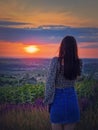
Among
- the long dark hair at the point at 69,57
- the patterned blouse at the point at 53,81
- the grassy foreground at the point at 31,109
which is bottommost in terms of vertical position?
the grassy foreground at the point at 31,109

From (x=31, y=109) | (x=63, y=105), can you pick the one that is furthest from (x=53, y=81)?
(x=31, y=109)

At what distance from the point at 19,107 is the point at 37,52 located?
2.09 feet

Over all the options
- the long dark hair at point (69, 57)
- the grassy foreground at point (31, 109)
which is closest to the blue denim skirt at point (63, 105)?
the long dark hair at point (69, 57)

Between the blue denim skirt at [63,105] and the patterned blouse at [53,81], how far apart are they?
0.04 m

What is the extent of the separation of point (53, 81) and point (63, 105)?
0.79 ft

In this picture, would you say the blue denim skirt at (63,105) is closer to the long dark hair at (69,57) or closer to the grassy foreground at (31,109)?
the long dark hair at (69,57)

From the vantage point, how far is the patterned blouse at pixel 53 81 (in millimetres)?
3588

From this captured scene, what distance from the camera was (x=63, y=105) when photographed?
11.9 feet

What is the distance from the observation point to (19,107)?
4.36 m

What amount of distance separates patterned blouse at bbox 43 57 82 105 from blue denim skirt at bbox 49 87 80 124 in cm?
4

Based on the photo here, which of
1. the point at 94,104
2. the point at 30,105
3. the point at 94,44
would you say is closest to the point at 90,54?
the point at 94,44

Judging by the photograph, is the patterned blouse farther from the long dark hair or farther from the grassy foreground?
the grassy foreground

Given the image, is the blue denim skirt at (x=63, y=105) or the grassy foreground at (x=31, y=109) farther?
the grassy foreground at (x=31, y=109)

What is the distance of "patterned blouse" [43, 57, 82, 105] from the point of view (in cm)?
359
